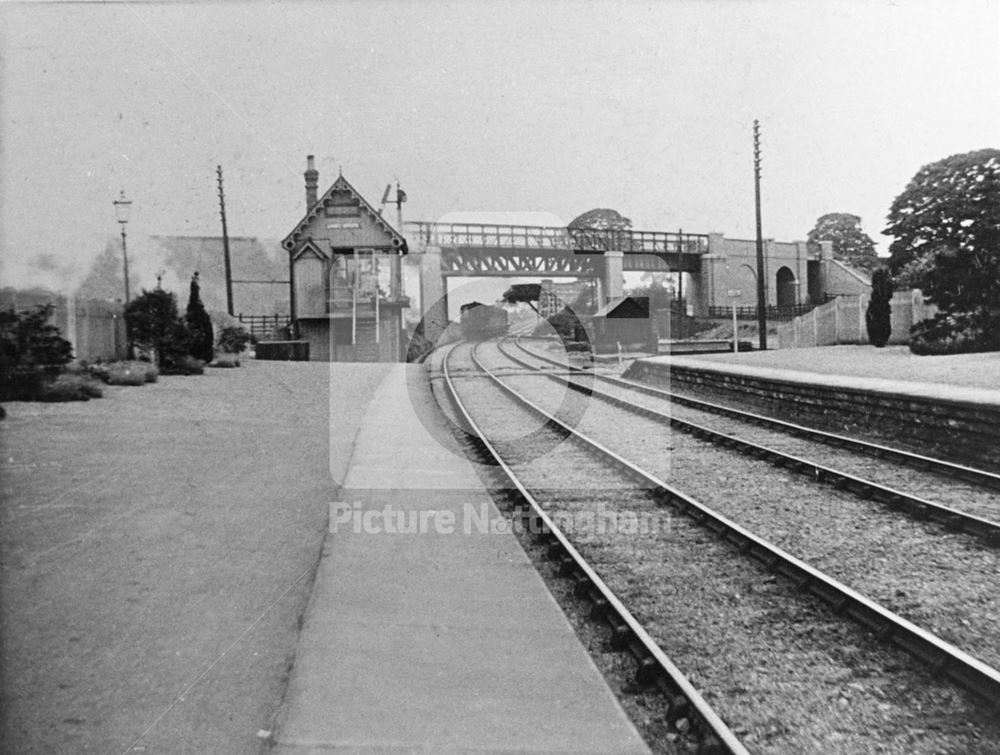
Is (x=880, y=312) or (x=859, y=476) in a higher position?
(x=880, y=312)

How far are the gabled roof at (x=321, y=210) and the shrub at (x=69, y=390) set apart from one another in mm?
18972

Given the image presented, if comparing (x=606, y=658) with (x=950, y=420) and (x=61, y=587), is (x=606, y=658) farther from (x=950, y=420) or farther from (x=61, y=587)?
(x=950, y=420)

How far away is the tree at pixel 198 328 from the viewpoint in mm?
18781

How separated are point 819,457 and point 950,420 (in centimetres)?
170

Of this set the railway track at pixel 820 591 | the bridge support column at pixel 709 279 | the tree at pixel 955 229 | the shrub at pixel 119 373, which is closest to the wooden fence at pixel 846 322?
the tree at pixel 955 229

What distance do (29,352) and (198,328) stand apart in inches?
309

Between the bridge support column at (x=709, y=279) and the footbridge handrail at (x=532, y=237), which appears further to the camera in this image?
the bridge support column at (x=709, y=279)

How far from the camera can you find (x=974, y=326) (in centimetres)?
1587

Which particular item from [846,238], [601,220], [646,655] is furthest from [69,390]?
[846,238]

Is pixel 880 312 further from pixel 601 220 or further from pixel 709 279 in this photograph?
pixel 709 279

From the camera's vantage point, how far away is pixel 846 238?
40656 millimetres

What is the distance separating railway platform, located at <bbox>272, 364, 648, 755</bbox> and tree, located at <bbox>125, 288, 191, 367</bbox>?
12.0 meters

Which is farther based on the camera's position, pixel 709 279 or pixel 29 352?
pixel 709 279

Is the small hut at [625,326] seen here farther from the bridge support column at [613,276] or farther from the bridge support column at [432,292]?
the bridge support column at [432,292]
